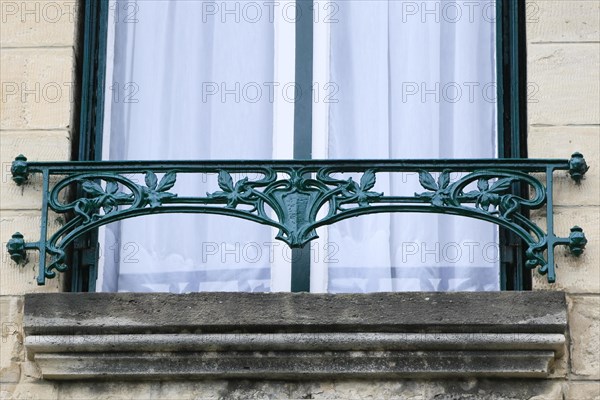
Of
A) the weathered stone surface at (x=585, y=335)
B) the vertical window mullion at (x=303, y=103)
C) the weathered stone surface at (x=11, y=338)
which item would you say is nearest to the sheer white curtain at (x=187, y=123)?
the vertical window mullion at (x=303, y=103)

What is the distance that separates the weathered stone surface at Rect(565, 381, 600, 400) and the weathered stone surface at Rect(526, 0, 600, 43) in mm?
1633

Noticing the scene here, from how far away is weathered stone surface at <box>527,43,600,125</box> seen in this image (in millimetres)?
9484

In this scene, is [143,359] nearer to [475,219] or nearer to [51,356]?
[51,356]

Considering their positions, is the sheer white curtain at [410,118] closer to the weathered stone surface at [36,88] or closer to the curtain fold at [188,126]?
the curtain fold at [188,126]

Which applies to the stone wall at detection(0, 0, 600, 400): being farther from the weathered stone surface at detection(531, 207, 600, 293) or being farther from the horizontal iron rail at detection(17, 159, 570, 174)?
the horizontal iron rail at detection(17, 159, 570, 174)

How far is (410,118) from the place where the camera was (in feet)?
32.2

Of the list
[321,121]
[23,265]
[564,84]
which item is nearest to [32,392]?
[23,265]

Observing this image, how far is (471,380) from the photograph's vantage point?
8.91 m

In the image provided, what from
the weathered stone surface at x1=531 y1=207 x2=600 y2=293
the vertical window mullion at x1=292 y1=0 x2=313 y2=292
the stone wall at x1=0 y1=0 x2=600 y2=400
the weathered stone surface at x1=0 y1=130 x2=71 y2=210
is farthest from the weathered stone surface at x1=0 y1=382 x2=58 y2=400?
the weathered stone surface at x1=531 y1=207 x2=600 y2=293

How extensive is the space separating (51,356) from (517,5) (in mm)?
2692

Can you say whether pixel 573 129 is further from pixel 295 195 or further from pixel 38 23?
pixel 38 23

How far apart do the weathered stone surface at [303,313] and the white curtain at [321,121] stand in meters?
0.53

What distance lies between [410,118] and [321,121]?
1.34 feet

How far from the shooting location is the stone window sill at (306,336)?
888cm
